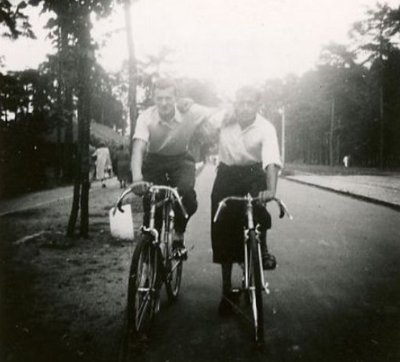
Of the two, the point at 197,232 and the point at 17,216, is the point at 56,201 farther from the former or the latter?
the point at 197,232

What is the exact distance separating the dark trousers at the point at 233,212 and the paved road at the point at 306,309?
59cm

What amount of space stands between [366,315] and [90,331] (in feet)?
7.94

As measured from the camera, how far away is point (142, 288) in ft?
15.2

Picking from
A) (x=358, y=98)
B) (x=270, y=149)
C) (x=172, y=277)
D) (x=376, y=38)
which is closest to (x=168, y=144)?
(x=270, y=149)

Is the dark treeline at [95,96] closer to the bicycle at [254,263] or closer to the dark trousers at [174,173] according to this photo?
the dark trousers at [174,173]

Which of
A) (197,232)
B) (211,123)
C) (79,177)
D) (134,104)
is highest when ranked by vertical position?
(134,104)

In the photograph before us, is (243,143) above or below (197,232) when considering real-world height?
above

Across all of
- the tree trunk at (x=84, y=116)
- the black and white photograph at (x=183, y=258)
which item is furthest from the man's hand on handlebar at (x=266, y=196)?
the tree trunk at (x=84, y=116)

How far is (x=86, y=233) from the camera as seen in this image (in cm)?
1031

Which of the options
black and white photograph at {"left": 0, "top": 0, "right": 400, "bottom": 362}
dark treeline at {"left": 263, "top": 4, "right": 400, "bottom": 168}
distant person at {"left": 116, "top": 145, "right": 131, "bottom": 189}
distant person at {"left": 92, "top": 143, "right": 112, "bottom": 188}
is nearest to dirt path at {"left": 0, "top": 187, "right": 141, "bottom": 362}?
black and white photograph at {"left": 0, "top": 0, "right": 400, "bottom": 362}

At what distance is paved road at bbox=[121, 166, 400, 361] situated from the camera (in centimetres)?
448

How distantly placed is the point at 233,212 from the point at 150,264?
0.97 metres

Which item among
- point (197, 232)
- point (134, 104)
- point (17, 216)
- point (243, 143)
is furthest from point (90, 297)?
point (134, 104)

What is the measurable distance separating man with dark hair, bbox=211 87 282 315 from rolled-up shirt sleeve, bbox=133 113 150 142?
0.66 m
